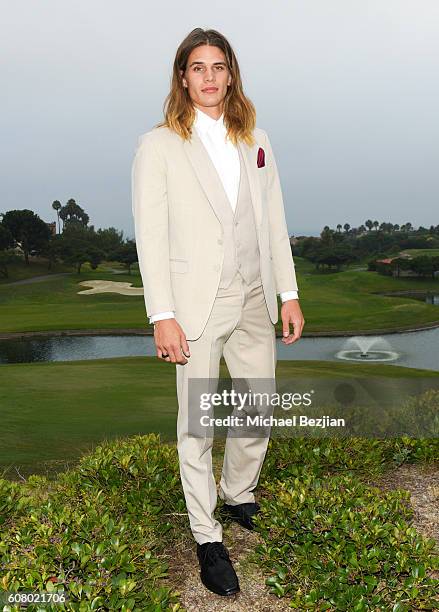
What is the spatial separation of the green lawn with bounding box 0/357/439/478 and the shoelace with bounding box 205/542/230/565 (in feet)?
9.01

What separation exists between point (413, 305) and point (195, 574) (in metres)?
49.7

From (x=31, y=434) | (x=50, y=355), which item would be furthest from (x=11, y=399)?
(x=50, y=355)

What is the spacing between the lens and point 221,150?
166 inches

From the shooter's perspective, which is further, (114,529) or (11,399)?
(11,399)

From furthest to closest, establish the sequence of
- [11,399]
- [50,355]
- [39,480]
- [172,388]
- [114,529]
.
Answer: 1. [50,355]
2. [172,388]
3. [11,399]
4. [39,480]
5. [114,529]

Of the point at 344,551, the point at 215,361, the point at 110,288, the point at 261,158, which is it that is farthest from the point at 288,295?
the point at 110,288

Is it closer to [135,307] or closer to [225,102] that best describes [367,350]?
[135,307]

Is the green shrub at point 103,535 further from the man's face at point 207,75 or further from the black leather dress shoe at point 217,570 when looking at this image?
the man's face at point 207,75

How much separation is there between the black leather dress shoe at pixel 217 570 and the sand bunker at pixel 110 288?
5552 centimetres

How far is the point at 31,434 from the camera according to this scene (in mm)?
10430

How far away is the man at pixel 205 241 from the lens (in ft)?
12.9

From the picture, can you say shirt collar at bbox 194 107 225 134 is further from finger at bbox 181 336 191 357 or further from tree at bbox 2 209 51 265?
tree at bbox 2 209 51 265

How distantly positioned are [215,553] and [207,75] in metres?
2.97

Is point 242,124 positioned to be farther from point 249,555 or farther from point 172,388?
point 172,388
